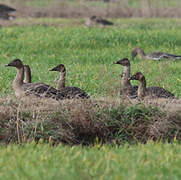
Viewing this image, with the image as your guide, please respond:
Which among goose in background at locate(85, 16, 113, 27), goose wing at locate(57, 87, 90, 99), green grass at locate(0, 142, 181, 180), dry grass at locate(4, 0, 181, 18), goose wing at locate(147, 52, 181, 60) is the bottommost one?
green grass at locate(0, 142, 181, 180)

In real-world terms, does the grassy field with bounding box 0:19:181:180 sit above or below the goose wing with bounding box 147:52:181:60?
below

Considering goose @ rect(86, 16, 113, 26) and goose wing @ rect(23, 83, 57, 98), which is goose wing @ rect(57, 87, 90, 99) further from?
goose @ rect(86, 16, 113, 26)

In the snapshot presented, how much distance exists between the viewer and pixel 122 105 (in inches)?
368

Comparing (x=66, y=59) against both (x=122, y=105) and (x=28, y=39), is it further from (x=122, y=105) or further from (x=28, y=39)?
(x=122, y=105)

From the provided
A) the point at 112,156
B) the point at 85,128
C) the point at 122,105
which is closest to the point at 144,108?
the point at 122,105

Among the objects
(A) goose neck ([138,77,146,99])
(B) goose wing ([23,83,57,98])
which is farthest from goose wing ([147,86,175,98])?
(B) goose wing ([23,83,57,98])

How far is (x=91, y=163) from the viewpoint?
21.9 feet

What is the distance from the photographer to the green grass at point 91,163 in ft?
19.8

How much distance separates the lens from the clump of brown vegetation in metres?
8.90

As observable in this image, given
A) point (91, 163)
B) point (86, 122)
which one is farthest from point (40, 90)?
point (91, 163)

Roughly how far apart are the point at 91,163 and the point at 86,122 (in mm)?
2534

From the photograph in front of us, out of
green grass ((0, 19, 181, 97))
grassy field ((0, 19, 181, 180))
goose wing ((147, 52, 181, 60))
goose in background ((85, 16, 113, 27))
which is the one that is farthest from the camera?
goose in background ((85, 16, 113, 27))

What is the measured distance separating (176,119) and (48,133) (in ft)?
7.21

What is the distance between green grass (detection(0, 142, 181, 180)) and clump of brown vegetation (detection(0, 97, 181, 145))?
925mm
